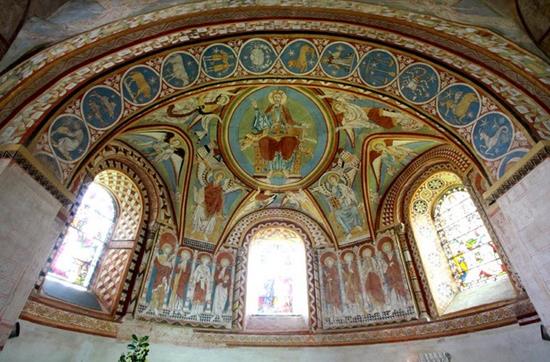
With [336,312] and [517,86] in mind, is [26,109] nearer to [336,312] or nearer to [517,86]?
[517,86]

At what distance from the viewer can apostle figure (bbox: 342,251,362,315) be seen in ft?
28.6

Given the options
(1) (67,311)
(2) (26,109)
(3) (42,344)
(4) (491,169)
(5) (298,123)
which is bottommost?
(3) (42,344)

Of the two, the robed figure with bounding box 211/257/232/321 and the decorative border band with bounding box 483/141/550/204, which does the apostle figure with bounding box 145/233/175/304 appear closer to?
the robed figure with bounding box 211/257/232/321

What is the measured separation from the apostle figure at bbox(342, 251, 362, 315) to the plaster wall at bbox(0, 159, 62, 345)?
7.38m

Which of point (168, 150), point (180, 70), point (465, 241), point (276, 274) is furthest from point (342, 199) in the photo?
point (180, 70)

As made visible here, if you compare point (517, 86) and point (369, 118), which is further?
point (369, 118)

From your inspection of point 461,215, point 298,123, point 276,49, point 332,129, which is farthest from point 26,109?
point 461,215

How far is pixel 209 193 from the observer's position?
397 inches

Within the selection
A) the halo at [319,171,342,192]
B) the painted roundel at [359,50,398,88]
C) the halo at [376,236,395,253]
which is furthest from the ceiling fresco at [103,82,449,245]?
the painted roundel at [359,50,398,88]

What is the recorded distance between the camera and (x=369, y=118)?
8.60 m

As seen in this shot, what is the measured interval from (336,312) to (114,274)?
20.0ft

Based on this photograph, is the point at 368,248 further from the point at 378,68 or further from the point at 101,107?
the point at 101,107

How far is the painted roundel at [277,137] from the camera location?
9.05 metres

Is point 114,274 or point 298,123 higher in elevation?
point 298,123
